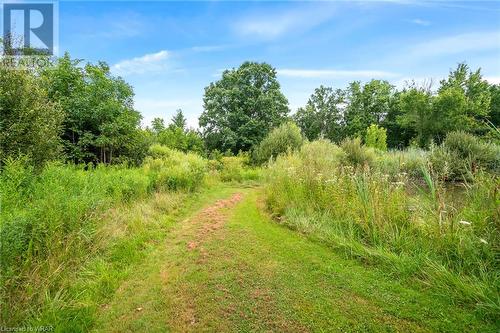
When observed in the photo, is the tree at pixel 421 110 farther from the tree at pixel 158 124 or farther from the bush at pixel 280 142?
the tree at pixel 158 124

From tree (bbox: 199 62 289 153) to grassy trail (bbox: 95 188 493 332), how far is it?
70.6 ft

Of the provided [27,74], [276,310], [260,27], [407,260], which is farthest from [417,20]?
[27,74]

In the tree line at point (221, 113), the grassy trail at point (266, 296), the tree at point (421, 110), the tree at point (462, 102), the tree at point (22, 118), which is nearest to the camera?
the grassy trail at point (266, 296)

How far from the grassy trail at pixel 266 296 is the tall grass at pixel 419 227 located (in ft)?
0.84

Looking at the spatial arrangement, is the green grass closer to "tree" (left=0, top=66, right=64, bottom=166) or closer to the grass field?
the grass field

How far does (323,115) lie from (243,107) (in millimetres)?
14897

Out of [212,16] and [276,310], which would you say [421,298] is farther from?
[212,16]

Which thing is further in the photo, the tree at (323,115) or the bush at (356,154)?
the tree at (323,115)

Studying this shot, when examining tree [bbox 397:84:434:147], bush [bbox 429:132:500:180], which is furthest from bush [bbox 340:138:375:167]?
tree [bbox 397:84:434:147]

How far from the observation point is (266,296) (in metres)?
2.93

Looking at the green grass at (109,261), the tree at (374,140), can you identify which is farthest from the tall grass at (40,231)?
the tree at (374,140)

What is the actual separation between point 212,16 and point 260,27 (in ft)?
4.05

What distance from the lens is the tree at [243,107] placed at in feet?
84.0

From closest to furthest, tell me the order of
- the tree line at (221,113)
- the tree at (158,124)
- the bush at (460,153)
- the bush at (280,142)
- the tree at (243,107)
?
1. the tree line at (221,113)
2. the bush at (460,153)
3. the bush at (280,142)
4. the tree at (243,107)
5. the tree at (158,124)
